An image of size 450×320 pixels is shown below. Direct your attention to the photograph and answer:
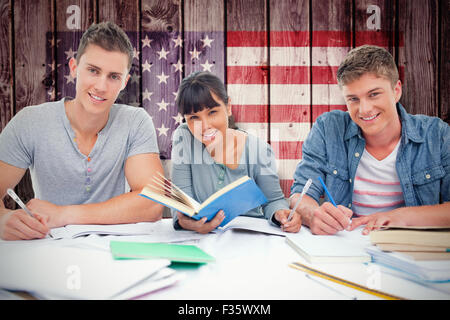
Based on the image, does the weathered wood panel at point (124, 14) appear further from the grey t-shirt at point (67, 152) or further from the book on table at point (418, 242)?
the book on table at point (418, 242)

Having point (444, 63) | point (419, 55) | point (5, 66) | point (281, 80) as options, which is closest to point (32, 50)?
point (5, 66)

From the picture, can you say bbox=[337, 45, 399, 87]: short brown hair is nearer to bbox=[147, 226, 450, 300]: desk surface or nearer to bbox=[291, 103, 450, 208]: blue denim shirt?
bbox=[291, 103, 450, 208]: blue denim shirt

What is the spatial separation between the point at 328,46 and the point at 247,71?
476 millimetres

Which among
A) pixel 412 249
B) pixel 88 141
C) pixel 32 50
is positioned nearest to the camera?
pixel 412 249

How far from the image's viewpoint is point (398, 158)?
1.39 metres

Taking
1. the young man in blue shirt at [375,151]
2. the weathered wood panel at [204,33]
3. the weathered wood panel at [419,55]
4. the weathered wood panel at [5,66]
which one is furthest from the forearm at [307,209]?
the weathered wood panel at [5,66]

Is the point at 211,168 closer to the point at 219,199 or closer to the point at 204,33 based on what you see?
the point at 219,199

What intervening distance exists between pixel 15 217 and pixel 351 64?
1306 mm

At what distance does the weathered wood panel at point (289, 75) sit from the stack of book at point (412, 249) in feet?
3.69

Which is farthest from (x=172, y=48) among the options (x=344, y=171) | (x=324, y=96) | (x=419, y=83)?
(x=419, y=83)

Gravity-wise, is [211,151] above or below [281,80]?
below

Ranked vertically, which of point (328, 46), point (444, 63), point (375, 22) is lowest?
point (444, 63)

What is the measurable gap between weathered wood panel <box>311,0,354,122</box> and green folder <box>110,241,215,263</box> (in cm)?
137

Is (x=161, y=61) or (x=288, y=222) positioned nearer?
(x=288, y=222)
